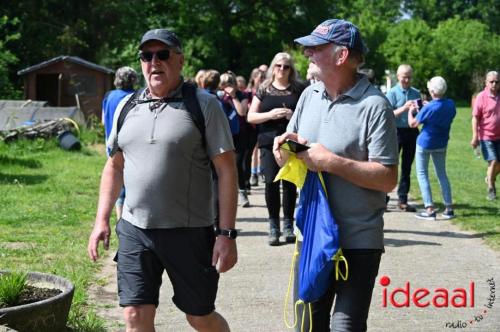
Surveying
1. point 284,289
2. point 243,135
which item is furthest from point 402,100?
point 284,289

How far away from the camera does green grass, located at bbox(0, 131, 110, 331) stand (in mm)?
7826

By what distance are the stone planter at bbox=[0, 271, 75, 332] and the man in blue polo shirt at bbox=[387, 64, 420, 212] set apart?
687cm

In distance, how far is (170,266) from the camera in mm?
4504

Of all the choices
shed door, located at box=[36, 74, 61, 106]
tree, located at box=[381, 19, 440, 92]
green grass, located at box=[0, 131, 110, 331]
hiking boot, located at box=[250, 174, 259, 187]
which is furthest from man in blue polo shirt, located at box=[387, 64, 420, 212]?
tree, located at box=[381, 19, 440, 92]

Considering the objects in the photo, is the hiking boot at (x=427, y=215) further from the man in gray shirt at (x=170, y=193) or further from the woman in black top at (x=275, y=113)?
the man in gray shirt at (x=170, y=193)

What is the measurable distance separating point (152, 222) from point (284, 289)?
320 cm

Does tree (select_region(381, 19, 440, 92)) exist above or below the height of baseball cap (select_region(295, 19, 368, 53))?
above

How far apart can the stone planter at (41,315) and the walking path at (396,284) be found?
726 millimetres

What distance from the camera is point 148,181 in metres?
4.47

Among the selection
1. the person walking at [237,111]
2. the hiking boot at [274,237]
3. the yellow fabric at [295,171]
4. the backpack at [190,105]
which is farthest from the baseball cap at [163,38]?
the person walking at [237,111]

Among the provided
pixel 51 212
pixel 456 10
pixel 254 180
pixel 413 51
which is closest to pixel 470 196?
pixel 254 180

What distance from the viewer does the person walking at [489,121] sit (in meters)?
12.9

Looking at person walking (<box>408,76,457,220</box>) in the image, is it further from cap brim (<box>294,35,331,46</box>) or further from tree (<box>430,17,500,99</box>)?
tree (<box>430,17,500,99</box>)

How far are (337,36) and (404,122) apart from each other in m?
8.07
